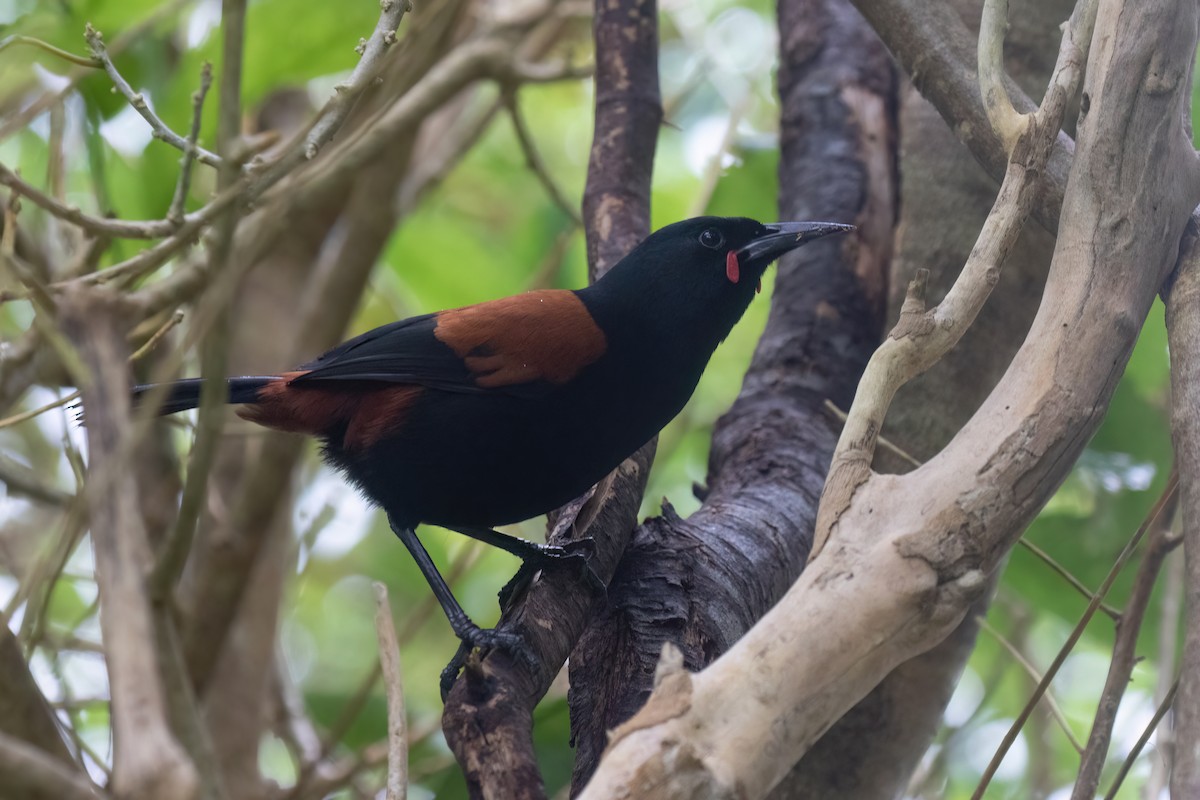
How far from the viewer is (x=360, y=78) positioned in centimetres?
209

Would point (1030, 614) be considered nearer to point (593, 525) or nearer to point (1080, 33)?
point (593, 525)

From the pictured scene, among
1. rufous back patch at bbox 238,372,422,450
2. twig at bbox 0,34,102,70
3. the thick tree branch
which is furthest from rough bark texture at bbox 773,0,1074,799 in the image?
twig at bbox 0,34,102,70

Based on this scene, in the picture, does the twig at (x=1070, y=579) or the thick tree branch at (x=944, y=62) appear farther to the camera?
the thick tree branch at (x=944, y=62)

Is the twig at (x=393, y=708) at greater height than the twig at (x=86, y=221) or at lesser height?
lesser

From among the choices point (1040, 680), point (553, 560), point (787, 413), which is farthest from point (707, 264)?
point (1040, 680)

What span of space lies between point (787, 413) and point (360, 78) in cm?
159

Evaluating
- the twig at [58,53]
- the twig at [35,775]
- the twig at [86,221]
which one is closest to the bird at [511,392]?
the twig at [86,221]

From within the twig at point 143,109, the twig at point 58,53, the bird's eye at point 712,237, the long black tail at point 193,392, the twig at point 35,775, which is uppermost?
the twig at point 58,53

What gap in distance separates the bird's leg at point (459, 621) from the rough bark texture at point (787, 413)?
0.23 metres

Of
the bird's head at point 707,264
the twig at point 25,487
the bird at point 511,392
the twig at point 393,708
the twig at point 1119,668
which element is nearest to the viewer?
the twig at point 393,708

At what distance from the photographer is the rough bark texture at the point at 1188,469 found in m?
1.40

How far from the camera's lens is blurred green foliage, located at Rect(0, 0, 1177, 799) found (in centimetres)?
326

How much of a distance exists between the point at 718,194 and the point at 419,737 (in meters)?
2.19

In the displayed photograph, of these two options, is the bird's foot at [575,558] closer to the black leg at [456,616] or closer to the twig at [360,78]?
the black leg at [456,616]
